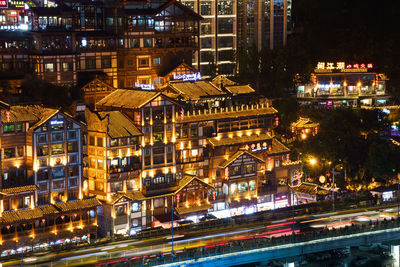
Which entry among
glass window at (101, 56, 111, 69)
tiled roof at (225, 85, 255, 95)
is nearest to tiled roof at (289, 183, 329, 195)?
tiled roof at (225, 85, 255, 95)

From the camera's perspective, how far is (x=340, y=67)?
131625 mm

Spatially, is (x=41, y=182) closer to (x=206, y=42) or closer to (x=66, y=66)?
(x=66, y=66)

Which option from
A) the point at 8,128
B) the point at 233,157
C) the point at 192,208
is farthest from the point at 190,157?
the point at 8,128

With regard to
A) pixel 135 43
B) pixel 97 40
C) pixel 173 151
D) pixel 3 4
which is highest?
pixel 3 4

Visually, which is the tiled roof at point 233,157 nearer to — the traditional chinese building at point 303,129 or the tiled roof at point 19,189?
the traditional chinese building at point 303,129

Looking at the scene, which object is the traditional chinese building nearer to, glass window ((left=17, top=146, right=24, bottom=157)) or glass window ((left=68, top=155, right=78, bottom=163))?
glass window ((left=68, top=155, right=78, bottom=163))

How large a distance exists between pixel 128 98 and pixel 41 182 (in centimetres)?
1587

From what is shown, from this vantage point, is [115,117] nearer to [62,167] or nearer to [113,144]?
[113,144]

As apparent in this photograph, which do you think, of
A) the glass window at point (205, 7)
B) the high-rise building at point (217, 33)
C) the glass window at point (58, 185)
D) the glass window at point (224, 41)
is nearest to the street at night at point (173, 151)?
the glass window at point (58, 185)

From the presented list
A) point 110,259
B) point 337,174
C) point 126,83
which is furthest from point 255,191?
point 110,259

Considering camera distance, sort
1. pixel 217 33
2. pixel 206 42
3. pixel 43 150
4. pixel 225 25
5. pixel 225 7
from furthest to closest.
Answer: pixel 225 25, pixel 225 7, pixel 217 33, pixel 206 42, pixel 43 150

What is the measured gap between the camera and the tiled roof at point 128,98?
89.4 meters

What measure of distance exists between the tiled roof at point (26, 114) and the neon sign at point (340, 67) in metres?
61.5

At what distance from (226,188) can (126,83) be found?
22.7m
